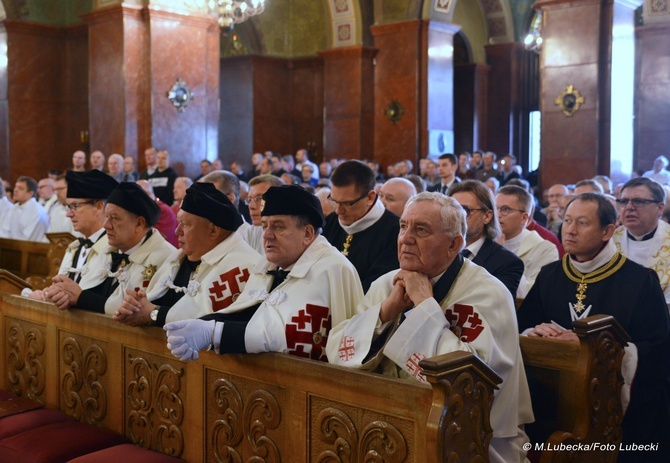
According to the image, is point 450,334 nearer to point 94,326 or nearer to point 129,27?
point 94,326

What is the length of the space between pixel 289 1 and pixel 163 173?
10.1 m

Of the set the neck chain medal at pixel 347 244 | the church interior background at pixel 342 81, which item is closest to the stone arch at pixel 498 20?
the church interior background at pixel 342 81

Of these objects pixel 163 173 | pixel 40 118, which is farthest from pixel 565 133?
pixel 40 118

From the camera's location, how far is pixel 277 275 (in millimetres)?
3922

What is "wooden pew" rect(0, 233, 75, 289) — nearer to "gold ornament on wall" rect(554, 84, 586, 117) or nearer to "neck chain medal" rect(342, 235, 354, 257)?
"neck chain medal" rect(342, 235, 354, 257)

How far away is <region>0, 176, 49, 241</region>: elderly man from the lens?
11.2m

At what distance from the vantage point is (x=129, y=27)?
13977mm

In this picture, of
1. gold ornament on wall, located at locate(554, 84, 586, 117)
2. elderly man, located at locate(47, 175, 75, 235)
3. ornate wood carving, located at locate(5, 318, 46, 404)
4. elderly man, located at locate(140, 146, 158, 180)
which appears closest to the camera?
ornate wood carving, located at locate(5, 318, 46, 404)

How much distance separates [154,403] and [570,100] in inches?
430

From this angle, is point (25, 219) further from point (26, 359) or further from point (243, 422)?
point (243, 422)

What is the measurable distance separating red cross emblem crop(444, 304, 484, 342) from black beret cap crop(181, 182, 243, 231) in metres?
1.56

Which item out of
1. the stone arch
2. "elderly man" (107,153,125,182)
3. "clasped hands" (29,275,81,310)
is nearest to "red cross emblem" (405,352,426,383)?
"clasped hands" (29,275,81,310)

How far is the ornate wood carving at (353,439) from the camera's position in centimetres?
290

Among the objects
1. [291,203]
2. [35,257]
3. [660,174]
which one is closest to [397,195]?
[291,203]
